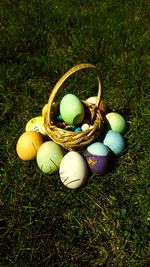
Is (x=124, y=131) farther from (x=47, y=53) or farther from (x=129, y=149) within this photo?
(x=47, y=53)

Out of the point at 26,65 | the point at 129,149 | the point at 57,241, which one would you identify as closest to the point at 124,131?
the point at 129,149

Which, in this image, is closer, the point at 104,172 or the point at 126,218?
the point at 126,218

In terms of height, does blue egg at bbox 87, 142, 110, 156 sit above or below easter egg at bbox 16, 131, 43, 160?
above

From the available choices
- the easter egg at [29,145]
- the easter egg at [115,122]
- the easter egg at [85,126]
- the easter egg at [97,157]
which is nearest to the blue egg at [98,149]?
the easter egg at [97,157]

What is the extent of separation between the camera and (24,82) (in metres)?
3.32

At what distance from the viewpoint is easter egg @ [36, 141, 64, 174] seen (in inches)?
95.9

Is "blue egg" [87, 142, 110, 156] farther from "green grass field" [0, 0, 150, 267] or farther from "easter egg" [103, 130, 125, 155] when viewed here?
"green grass field" [0, 0, 150, 267]

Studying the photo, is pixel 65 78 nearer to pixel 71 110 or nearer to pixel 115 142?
pixel 71 110

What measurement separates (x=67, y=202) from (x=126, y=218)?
40 cm

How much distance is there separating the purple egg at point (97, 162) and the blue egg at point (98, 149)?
21 millimetres

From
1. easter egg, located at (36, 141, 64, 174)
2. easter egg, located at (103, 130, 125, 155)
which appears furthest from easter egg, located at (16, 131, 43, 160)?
easter egg, located at (103, 130, 125, 155)

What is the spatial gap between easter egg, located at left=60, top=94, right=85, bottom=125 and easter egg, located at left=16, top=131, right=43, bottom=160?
0.25m

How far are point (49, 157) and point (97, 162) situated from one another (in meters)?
0.32

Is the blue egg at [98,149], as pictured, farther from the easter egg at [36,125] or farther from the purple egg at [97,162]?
the easter egg at [36,125]
